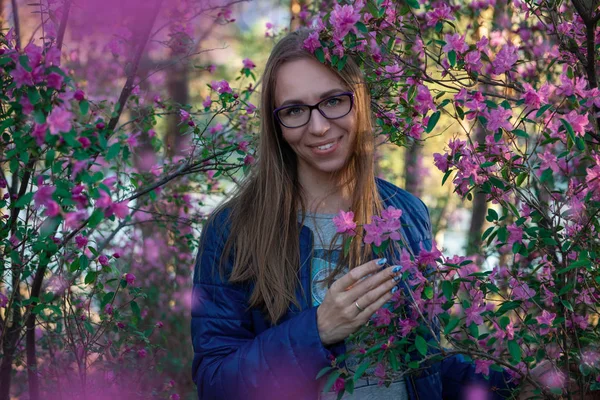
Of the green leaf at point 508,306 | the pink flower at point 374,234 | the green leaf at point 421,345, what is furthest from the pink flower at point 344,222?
the green leaf at point 508,306

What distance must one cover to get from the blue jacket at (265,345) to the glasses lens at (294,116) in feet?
1.23

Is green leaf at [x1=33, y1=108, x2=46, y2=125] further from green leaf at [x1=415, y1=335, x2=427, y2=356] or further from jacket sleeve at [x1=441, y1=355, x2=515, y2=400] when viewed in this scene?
jacket sleeve at [x1=441, y1=355, x2=515, y2=400]

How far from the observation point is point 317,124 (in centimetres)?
232

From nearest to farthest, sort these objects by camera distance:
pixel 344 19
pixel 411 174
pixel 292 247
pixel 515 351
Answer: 1. pixel 515 351
2. pixel 344 19
3. pixel 292 247
4. pixel 411 174

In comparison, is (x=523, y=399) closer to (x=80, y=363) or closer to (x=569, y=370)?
(x=569, y=370)

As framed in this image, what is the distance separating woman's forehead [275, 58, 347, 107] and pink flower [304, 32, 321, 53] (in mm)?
84

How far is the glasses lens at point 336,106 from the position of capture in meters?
2.36

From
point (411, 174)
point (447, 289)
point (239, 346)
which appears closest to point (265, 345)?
point (239, 346)

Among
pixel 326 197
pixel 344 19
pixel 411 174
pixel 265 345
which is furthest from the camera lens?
pixel 411 174

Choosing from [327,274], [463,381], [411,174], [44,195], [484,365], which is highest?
[411,174]

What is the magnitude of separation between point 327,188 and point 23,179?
1.02 metres

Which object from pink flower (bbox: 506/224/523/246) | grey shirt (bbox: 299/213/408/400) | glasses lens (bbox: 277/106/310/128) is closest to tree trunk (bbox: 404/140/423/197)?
grey shirt (bbox: 299/213/408/400)

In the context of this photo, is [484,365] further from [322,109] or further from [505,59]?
[322,109]

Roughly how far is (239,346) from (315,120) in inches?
30.2
